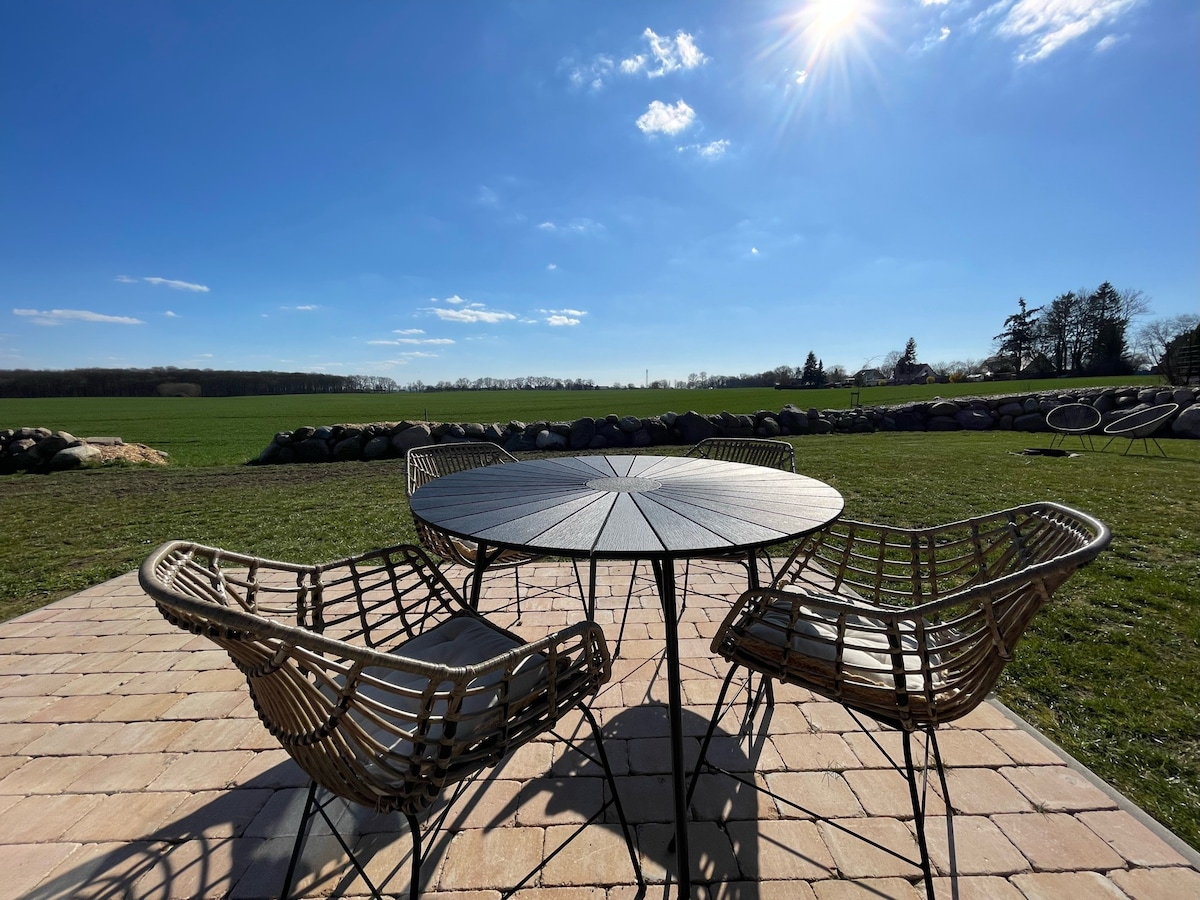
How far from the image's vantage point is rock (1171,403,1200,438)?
1017 cm

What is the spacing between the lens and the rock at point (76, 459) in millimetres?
8633

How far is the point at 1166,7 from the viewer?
14.6ft

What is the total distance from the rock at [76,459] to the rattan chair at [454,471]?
975 centimetres

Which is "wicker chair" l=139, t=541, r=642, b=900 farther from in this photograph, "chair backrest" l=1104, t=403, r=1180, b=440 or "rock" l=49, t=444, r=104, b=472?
"chair backrest" l=1104, t=403, r=1180, b=440

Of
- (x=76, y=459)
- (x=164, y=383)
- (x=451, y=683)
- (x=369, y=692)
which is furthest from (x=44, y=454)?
(x=164, y=383)

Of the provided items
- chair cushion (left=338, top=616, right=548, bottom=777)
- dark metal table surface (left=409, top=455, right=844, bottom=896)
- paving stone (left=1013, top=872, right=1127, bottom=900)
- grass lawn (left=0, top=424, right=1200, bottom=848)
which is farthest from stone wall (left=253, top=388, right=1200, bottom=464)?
paving stone (left=1013, top=872, right=1127, bottom=900)

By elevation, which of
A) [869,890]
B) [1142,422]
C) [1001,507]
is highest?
[1142,422]

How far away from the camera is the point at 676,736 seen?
1334 millimetres

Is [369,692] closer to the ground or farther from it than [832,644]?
closer to the ground

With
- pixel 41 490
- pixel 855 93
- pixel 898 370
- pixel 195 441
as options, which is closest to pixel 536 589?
pixel 855 93

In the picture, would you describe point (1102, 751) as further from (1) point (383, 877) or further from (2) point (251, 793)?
(2) point (251, 793)

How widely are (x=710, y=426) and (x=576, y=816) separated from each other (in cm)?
1044

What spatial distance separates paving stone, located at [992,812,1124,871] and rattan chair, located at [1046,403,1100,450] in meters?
10.2

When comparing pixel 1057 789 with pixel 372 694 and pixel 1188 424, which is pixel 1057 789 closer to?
pixel 372 694
